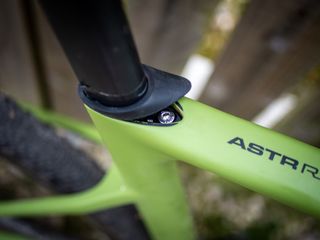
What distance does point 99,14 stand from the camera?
0.32 metres

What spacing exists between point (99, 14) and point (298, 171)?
0.29m

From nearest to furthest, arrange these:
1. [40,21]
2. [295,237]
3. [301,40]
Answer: [301,40], [40,21], [295,237]

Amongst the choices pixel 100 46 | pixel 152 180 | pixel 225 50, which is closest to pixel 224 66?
pixel 225 50

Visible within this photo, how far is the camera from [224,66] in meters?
0.87

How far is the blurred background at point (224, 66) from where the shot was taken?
0.74m

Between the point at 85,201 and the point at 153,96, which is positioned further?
the point at 85,201

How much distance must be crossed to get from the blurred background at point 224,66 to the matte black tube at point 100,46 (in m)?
0.40

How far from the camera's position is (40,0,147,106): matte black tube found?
1.04 feet

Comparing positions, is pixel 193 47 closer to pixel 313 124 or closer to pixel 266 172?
pixel 313 124

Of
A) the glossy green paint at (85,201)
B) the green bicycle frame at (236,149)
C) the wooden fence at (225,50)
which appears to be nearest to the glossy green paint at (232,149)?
the green bicycle frame at (236,149)

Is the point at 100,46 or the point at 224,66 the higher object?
the point at 100,46

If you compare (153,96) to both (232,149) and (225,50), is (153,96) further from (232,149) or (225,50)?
(225,50)

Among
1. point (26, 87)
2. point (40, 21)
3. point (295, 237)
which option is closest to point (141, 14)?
point (40, 21)

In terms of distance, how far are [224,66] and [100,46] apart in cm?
57
